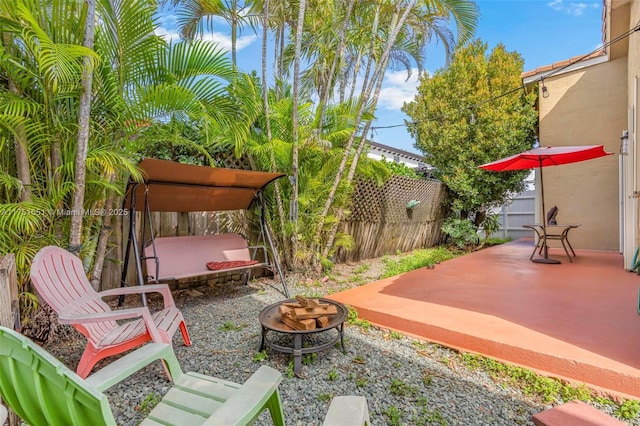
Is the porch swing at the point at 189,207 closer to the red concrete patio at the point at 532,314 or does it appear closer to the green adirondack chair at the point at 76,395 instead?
the red concrete patio at the point at 532,314

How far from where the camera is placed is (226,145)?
4891 mm

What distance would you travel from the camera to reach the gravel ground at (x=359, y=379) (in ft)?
6.37

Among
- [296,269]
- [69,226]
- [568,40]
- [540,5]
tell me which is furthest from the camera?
[568,40]

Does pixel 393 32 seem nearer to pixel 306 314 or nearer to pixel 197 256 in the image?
pixel 197 256

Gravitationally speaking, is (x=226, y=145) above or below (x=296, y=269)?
above

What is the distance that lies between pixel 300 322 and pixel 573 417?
67.1 inches

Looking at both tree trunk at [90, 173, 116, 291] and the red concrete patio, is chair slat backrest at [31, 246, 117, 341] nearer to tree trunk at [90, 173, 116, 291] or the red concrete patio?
tree trunk at [90, 173, 116, 291]

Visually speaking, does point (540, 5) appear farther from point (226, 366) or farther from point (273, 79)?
point (226, 366)

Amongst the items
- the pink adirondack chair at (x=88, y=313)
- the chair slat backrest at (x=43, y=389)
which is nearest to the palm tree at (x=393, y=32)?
the pink adirondack chair at (x=88, y=313)

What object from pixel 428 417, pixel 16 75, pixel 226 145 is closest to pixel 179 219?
pixel 226 145

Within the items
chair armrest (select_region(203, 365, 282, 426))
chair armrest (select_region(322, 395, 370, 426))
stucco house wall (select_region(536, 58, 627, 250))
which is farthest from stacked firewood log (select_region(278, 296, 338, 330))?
stucco house wall (select_region(536, 58, 627, 250))

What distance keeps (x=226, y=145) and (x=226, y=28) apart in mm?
2435

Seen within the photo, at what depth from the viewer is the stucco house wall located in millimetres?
6855

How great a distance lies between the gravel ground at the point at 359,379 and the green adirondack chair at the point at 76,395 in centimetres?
64
